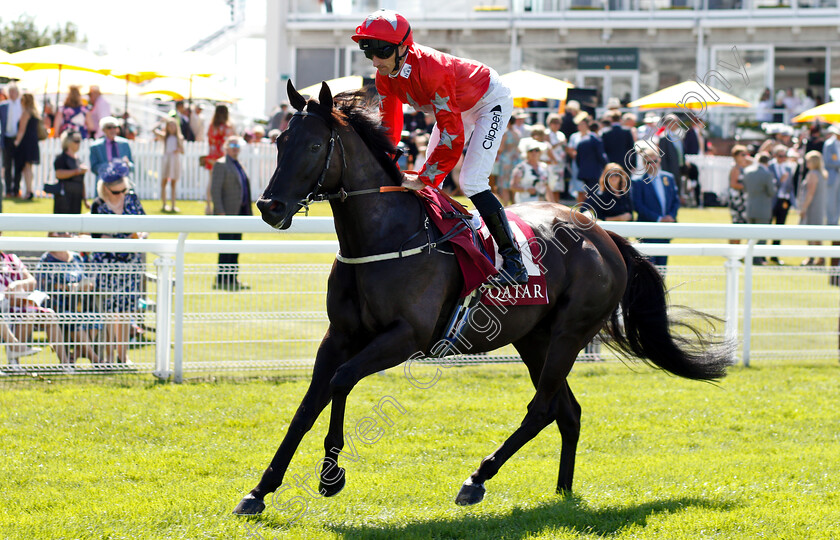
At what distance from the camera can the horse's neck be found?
441 centimetres

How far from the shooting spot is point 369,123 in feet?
15.0

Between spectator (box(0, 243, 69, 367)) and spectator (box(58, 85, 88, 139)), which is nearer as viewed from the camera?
spectator (box(0, 243, 69, 367))

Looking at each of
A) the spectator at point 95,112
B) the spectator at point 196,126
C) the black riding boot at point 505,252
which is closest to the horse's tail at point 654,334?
the black riding boot at point 505,252

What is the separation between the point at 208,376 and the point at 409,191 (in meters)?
3.13

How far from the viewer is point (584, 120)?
13.9 metres

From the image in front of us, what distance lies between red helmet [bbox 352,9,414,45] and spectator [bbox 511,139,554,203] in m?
7.12

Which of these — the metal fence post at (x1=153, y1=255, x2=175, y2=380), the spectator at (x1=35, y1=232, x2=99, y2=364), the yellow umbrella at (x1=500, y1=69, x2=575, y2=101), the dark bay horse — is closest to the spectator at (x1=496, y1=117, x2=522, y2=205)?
the yellow umbrella at (x1=500, y1=69, x2=575, y2=101)

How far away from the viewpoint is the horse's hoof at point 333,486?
4379mm

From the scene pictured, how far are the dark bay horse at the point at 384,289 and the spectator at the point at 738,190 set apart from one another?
944 cm

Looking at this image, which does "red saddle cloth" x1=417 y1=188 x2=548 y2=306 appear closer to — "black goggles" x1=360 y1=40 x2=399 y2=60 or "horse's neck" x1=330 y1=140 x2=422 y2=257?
"horse's neck" x1=330 y1=140 x2=422 y2=257

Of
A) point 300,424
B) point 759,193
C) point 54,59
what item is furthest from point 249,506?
point 54,59

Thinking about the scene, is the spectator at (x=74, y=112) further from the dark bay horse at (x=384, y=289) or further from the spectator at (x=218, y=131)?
the dark bay horse at (x=384, y=289)

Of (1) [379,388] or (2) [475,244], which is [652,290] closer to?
(2) [475,244]

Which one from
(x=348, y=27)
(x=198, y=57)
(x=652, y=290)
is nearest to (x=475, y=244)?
(x=652, y=290)
